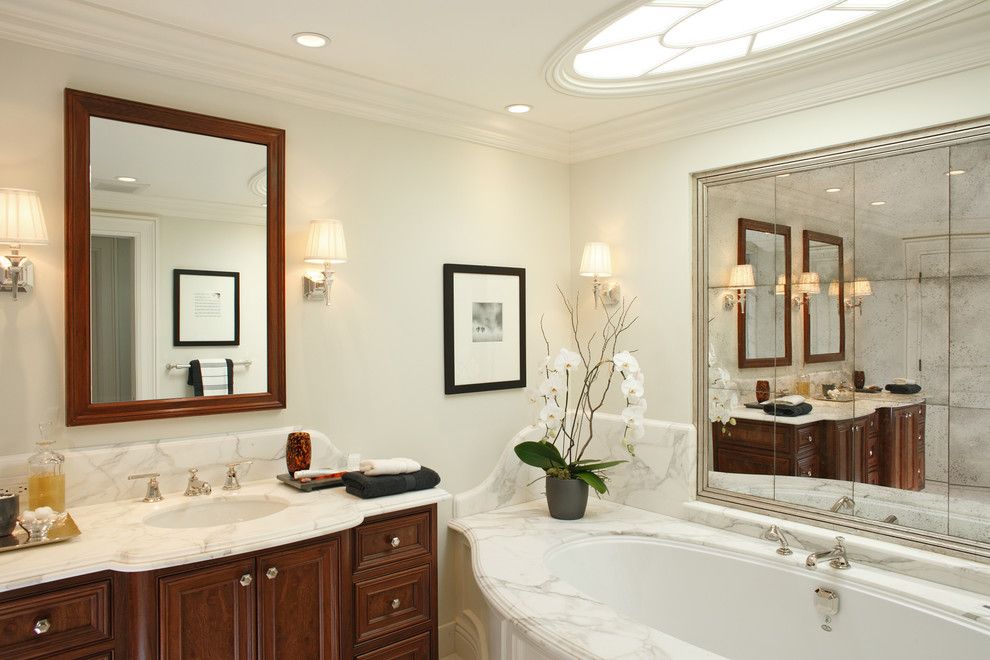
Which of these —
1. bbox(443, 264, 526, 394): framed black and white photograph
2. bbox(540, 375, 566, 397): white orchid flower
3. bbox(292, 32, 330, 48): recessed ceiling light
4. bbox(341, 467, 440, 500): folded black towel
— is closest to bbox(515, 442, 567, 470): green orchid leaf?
bbox(540, 375, 566, 397): white orchid flower

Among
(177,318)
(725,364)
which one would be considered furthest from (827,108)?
(177,318)

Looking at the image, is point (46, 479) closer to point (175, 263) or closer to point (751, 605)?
point (175, 263)

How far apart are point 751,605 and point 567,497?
0.85 metres

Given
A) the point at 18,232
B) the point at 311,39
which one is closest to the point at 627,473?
the point at 311,39

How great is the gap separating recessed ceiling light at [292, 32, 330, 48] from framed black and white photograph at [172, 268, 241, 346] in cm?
86

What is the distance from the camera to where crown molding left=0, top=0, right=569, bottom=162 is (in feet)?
6.84

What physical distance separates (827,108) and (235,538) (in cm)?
259

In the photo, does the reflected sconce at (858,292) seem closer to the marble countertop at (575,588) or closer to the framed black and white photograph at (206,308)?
the marble countertop at (575,588)

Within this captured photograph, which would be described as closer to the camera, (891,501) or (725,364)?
(891,501)

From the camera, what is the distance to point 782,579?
253cm

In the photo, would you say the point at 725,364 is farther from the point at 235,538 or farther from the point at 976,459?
the point at 235,538

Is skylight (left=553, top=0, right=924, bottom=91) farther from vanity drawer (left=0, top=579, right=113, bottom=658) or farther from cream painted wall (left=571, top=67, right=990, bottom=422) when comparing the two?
vanity drawer (left=0, top=579, right=113, bottom=658)

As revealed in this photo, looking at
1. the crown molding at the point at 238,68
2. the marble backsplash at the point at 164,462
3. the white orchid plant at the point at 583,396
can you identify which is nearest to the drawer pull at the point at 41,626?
the marble backsplash at the point at 164,462

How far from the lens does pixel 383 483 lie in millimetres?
2430
